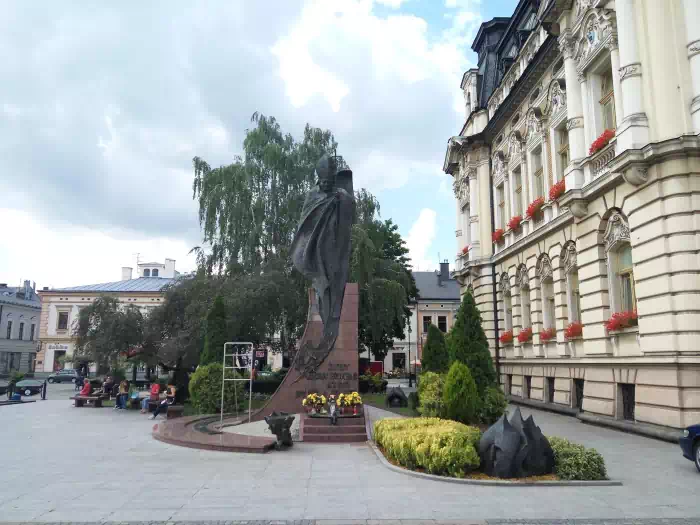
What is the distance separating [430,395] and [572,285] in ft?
24.1

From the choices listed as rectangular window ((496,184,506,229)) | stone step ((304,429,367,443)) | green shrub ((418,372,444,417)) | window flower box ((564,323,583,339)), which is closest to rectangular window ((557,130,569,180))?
window flower box ((564,323,583,339))

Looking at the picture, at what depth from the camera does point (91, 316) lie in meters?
26.4

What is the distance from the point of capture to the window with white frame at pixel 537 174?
23.2 m

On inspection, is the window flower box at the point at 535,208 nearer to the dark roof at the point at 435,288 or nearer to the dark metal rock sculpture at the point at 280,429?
the dark metal rock sculpture at the point at 280,429

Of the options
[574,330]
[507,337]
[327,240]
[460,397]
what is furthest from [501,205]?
[460,397]

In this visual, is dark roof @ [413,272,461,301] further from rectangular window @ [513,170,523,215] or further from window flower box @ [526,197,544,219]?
window flower box @ [526,197,544,219]

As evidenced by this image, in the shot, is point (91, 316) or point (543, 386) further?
point (91, 316)

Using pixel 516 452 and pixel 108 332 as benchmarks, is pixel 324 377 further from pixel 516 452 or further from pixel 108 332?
pixel 108 332

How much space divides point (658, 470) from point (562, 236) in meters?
11.5

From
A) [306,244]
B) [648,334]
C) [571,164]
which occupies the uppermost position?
[571,164]

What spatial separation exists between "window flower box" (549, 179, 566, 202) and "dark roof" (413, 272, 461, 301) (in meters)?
45.5

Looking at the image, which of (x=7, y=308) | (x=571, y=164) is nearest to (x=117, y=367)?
(x=571, y=164)

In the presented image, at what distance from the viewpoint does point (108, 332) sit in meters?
25.1

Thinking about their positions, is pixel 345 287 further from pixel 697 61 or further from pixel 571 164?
pixel 697 61
